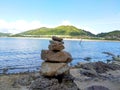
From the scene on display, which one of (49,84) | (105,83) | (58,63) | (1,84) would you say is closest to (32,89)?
(49,84)

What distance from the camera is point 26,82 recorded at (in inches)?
1145

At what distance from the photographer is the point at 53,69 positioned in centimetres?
2361

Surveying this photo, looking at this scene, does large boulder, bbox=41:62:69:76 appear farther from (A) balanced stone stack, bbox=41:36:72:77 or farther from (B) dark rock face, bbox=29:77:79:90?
(B) dark rock face, bbox=29:77:79:90

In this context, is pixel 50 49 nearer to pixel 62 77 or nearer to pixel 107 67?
pixel 62 77

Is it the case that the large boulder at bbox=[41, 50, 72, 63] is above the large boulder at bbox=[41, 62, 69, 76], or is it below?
above

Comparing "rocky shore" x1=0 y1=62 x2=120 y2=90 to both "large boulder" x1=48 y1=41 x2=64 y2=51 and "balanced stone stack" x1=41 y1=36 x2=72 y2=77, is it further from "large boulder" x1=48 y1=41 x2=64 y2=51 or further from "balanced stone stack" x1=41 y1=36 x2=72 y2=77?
"large boulder" x1=48 y1=41 x2=64 y2=51

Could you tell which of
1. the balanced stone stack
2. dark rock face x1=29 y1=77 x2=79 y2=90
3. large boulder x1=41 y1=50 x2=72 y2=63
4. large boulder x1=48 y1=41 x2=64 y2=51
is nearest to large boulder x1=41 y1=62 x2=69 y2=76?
the balanced stone stack

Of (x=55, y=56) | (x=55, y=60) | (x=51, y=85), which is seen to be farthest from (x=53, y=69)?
(x=51, y=85)

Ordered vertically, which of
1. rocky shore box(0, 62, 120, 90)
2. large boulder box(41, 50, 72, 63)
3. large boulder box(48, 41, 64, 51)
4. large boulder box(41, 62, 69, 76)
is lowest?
rocky shore box(0, 62, 120, 90)

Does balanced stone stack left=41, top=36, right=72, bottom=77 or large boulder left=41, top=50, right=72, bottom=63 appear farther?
large boulder left=41, top=50, right=72, bottom=63

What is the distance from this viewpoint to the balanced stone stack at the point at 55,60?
23.7 m

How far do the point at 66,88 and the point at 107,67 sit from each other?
21650mm

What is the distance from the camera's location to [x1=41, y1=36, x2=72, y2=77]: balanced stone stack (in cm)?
2367

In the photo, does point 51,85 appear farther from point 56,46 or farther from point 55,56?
point 56,46
